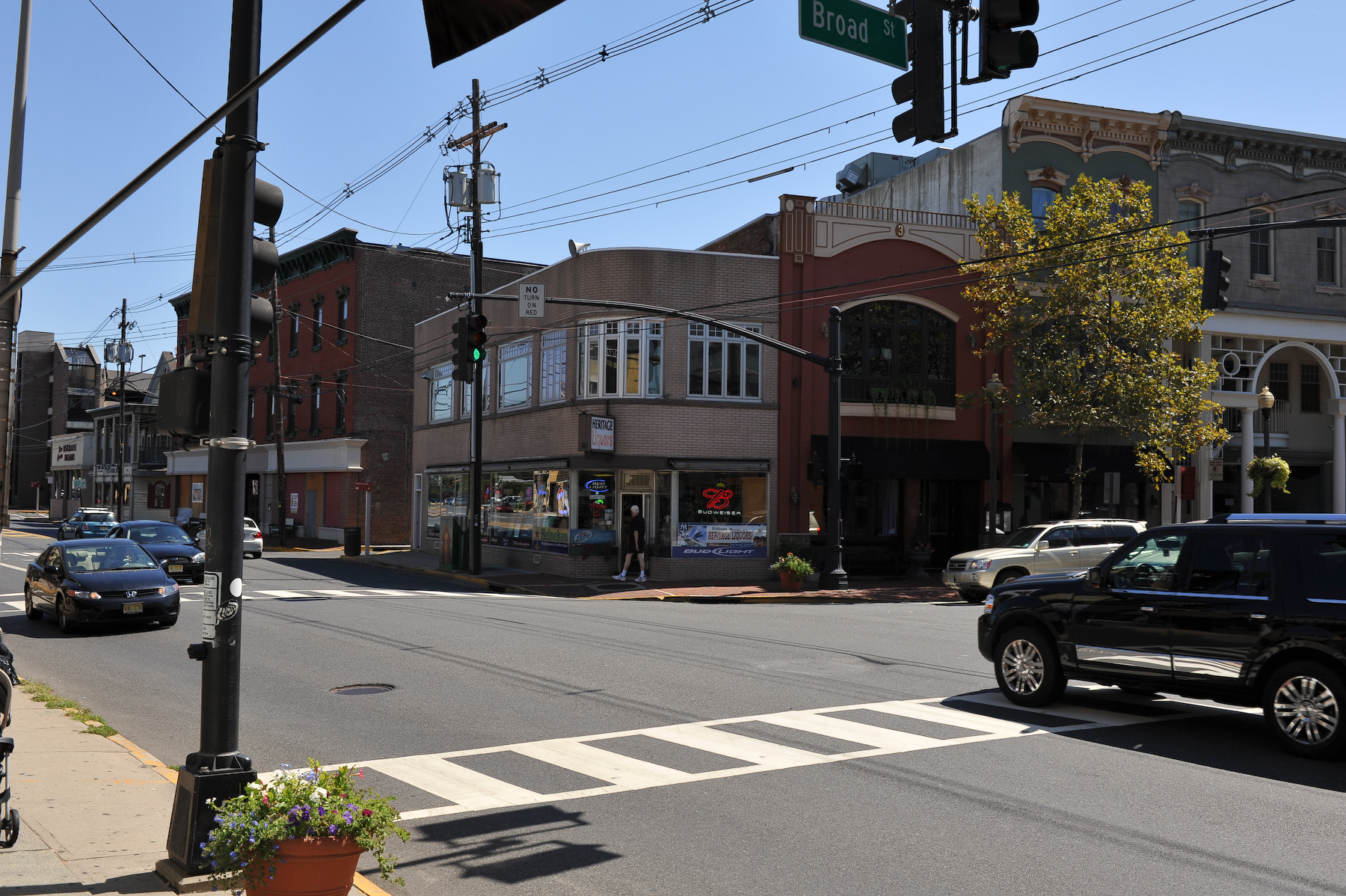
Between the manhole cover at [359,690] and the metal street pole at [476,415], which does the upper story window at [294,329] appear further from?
the manhole cover at [359,690]

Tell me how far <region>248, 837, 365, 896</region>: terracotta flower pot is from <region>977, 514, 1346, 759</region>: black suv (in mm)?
7620

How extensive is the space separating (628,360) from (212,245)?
2369cm

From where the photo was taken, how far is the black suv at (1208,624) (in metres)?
8.88

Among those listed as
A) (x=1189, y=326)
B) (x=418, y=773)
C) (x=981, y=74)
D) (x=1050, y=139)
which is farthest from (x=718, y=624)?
(x=1050, y=139)

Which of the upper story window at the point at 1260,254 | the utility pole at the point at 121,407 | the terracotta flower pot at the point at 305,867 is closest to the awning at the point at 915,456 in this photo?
the upper story window at the point at 1260,254

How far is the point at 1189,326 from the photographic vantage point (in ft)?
97.3

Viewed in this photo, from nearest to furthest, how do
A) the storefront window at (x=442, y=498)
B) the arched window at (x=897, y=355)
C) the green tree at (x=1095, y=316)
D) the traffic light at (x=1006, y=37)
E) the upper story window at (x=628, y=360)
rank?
1. the traffic light at (x=1006, y=37)
2. the green tree at (x=1095, y=316)
3. the upper story window at (x=628, y=360)
4. the arched window at (x=897, y=355)
5. the storefront window at (x=442, y=498)

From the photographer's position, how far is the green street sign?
8.43 metres

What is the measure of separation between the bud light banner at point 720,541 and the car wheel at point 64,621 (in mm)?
15039

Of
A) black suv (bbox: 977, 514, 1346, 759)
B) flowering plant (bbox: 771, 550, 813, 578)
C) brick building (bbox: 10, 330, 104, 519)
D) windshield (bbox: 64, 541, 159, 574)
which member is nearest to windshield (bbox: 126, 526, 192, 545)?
windshield (bbox: 64, 541, 159, 574)

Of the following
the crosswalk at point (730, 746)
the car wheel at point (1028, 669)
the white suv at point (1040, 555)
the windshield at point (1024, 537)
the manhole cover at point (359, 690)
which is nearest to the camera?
the crosswalk at point (730, 746)

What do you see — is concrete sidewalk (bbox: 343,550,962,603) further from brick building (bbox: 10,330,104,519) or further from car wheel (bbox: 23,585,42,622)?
brick building (bbox: 10,330,104,519)

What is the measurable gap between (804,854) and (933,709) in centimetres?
493

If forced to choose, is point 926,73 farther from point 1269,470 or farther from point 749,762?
point 1269,470
